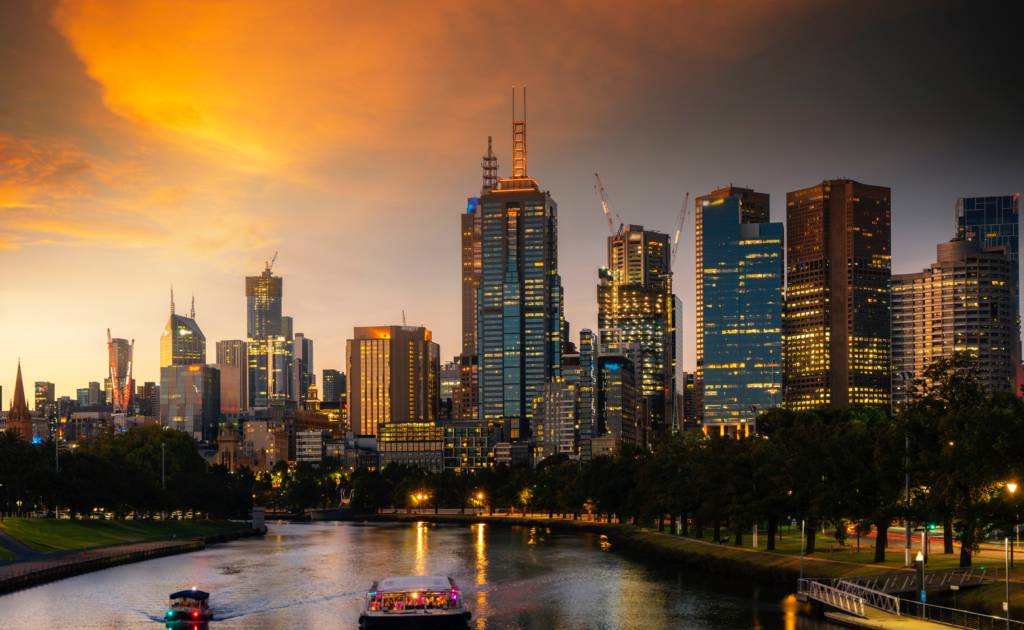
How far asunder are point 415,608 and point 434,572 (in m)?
47.1

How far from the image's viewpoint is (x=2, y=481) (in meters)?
166

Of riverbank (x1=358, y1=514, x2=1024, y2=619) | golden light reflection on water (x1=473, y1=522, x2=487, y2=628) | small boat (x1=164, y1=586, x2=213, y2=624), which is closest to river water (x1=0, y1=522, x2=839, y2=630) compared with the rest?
golden light reflection on water (x1=473, y1=522, x2=487, y2=628)

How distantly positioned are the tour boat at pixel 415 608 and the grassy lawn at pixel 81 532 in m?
63.5

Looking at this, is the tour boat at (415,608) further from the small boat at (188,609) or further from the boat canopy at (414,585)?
the small boat at (188,609)

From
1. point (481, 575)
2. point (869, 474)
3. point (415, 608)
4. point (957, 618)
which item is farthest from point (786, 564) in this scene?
point (415, 608)

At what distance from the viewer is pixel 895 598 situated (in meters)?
79.6

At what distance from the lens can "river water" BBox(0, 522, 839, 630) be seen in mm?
90562

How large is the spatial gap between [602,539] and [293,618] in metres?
110

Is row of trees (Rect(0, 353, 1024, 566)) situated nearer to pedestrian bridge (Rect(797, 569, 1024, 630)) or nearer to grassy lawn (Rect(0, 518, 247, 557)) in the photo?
pedestrian bridge (Rect(797, 569, 1024, 630))

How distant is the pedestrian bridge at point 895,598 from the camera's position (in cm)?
7450

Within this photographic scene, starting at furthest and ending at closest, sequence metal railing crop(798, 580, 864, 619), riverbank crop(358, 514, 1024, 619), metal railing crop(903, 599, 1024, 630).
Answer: metal railing crop(798, 580, 864, 619)
riverbank crop(358, 514, 1024, 619)
metal railing crop(903, 599, 1024, 630)

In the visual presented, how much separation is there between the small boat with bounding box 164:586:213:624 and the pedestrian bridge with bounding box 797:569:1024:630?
177 ft

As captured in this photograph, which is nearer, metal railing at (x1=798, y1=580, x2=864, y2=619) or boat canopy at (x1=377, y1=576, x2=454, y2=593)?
metal railing at (x1=798, y1=580, x2=864, y2=619)

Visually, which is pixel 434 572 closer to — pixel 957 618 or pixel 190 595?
pixel 190 595
